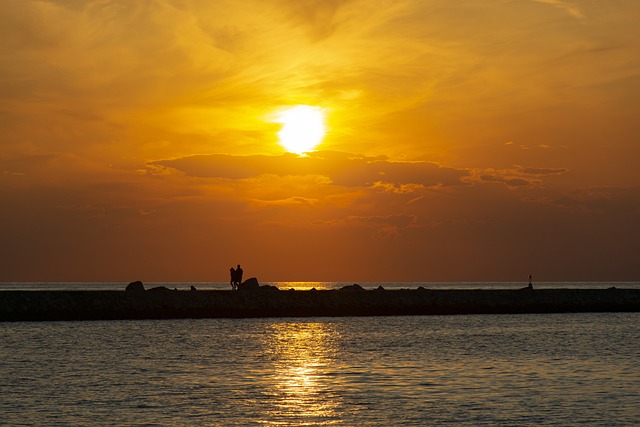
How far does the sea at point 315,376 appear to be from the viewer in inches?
904

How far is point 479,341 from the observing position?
156 ft

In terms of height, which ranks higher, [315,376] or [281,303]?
[281,303]

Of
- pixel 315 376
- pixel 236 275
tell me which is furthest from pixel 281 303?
pixel 315 376

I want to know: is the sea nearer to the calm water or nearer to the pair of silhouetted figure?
the calm water

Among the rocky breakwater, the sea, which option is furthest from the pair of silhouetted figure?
the sea

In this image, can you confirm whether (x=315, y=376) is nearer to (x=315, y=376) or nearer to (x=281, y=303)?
(x=315, y=376)

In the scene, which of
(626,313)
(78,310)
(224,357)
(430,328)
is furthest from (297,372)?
(626,313)

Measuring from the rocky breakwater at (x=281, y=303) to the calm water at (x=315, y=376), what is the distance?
5500mm

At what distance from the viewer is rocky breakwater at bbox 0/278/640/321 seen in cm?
6153

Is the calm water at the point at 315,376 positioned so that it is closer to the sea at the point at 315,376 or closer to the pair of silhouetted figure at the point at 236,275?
the sea at the point at 315,376

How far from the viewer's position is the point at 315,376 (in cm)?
3188

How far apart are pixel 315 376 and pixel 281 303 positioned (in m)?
36.7

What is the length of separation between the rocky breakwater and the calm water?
18.0 ft

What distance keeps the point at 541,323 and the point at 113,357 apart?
37536 millimetres
